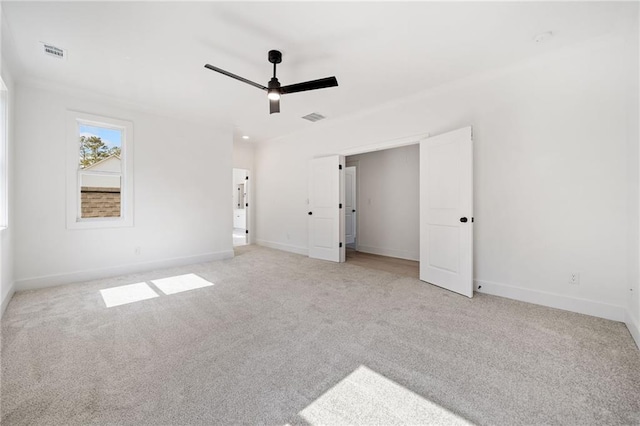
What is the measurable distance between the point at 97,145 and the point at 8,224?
1621 millimetres

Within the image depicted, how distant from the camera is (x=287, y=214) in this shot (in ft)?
20.7

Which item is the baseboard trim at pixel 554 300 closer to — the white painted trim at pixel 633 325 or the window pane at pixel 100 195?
the white painted trim at pixel 633 325

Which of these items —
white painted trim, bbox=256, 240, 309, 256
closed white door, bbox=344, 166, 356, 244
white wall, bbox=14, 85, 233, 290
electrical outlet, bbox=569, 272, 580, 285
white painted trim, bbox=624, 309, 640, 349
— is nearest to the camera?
white painted trim, bbox=624, 309, 640, 349

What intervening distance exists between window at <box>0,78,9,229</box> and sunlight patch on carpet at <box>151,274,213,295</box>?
5.71 ft

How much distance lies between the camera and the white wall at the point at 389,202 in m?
5.54

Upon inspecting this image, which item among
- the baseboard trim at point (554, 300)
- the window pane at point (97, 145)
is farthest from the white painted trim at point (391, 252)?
the window pane at point (97, 145)

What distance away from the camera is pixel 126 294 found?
331 cm

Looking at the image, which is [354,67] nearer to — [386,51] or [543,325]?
[386,51]

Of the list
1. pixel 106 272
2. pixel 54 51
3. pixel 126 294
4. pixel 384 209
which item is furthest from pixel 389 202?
pixel 54 51

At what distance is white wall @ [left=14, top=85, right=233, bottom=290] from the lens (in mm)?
3488

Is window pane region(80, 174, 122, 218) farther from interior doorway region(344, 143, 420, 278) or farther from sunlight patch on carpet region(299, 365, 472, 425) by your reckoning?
sunlight patch on carpet region(299, 365, 472, 425)

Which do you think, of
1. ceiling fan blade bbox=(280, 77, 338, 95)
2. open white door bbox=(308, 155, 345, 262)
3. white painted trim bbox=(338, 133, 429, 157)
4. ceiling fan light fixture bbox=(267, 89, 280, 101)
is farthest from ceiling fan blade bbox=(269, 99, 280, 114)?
open white door bbox=(308, 155, 345, 262)

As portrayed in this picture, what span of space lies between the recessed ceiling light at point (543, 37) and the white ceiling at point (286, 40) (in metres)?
0.05

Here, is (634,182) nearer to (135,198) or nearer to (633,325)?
(633,325)
